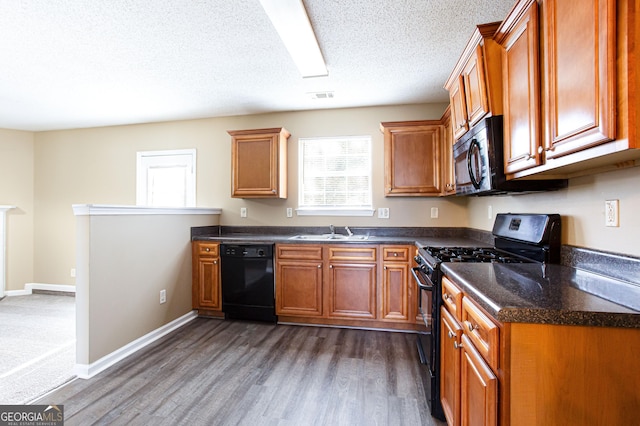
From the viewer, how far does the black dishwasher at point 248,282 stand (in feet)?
9.99

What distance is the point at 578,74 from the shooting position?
100cm

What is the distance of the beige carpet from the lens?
1.95m

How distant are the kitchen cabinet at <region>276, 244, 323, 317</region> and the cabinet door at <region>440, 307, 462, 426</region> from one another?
1.54 metres

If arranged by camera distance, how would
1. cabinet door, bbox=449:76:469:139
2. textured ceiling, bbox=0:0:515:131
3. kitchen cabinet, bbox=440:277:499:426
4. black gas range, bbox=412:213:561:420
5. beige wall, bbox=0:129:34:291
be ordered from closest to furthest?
kitchen cabinet, bbox=440:277:499:426, black gas range, bbox=412:213:561:420, textured ceiling, bbox=0:0:515:131, cabinet door, bbox=449:76:469:139, beige wall, bbox=0:129:34:291

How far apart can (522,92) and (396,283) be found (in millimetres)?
1983

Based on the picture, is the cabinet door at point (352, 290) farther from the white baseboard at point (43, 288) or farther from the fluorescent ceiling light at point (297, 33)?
the white baseboard at point (43, 288)

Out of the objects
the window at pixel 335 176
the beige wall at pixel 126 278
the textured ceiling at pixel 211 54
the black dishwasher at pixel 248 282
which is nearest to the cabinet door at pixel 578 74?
the textured ceiling at pixel 211 54

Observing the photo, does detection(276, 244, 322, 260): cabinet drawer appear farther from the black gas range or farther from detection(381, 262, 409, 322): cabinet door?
the black gas range

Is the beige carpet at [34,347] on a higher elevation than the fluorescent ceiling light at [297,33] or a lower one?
lower

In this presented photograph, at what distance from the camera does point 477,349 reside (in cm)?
109

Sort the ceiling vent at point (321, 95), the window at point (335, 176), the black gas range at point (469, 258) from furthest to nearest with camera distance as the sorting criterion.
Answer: the window at point (335, 176) < the ceiling vent at point (321, 95) < the black gas range at point (469, 258)

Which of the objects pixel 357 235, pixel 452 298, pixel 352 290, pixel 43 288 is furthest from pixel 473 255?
pixel 43 288

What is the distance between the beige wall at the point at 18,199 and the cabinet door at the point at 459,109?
5.92 meters

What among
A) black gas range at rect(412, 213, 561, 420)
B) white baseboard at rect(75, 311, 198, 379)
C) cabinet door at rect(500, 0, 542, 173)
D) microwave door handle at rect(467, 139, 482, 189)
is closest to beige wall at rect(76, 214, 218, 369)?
white baseboard at rect(75, 311, 198, 379)
